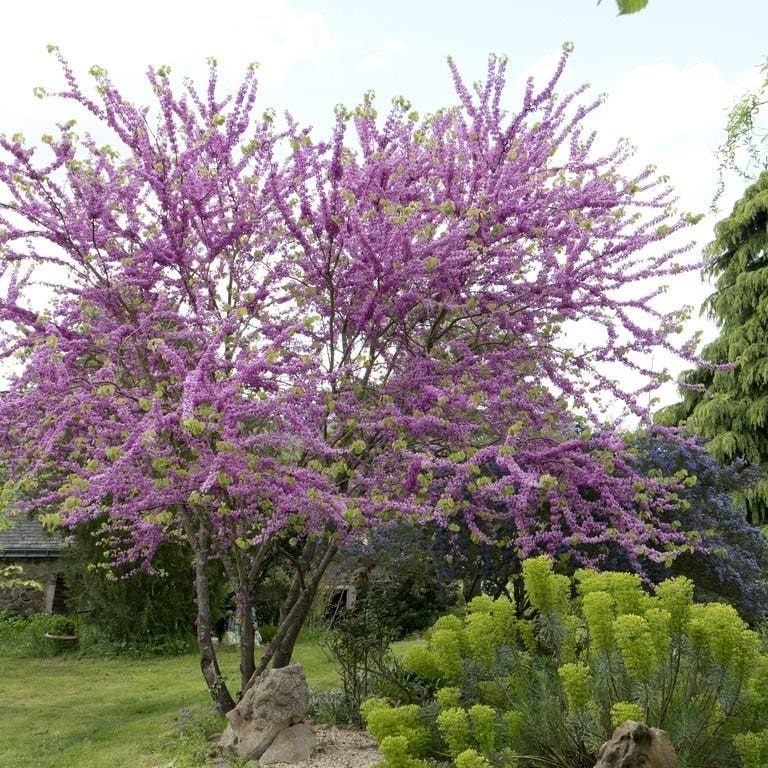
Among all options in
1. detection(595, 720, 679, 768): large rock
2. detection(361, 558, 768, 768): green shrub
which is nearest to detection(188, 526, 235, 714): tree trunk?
detection(361, 558, 768, 768): green shrub

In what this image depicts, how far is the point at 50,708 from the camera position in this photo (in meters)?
10.9

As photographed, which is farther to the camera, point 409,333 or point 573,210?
point 409,333

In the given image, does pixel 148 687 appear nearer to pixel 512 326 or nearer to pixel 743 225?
pixel 512 326

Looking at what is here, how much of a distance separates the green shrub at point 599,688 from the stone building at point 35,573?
53.7 feet

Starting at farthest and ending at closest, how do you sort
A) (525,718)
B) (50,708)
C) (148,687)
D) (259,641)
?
(259,641) → (148,687) → (50,708) → (525,718)

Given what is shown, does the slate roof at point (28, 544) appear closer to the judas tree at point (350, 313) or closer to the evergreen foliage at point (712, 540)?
the judas tree at point (350, 313)

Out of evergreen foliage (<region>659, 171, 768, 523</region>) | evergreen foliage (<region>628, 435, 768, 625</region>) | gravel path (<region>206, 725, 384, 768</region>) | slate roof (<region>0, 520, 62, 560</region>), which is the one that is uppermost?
evergreen foliage (<region>659, 171, 768, 523</region>)

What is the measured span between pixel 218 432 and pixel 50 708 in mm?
6628

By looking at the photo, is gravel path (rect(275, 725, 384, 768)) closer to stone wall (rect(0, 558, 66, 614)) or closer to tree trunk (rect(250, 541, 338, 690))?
tree trunk (rect(250, 541, 338, 690))

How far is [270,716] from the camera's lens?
688cm

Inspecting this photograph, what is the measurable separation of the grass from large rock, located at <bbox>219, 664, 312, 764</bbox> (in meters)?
0.46

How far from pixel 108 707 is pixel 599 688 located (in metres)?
8.07

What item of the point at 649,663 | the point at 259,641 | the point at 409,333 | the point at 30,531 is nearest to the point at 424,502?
the point at 409,333

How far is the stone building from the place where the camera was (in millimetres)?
19453
